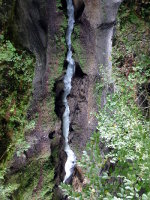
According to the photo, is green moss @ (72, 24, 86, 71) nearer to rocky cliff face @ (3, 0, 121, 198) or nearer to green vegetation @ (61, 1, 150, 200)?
rocky cliff face @ (3, 0, 121, 198)

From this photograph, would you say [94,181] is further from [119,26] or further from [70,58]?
[119,26]

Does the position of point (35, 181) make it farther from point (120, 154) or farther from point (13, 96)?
point (120, 154)

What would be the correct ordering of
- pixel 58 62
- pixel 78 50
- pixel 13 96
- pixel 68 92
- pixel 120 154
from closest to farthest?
1. pixel 120 154
2. pixel 13 96
3. pixel 58 62
4. pixel 78 50
5. pixel 68 92

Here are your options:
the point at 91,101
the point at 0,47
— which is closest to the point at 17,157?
the point at 91,101

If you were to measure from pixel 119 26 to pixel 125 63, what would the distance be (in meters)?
1.04

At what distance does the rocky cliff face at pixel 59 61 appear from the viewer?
212 inches

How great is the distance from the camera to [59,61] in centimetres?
562

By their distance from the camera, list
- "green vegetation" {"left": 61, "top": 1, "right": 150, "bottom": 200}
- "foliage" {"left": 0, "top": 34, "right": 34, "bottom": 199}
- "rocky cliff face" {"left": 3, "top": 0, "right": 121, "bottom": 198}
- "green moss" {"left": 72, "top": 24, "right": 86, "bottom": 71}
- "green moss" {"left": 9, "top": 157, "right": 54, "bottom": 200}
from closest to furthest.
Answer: "green vegetation" {"left": 61, "top": 1, "right": 150, "bottom": 200}, "green moss" {"left": 9, "top": 157, "right": 54, "bottom": 200}, "foliage" {"left": 0, "top": 34, "right": 34, "bottom": 199}, "rocky cliff face" {"left": 3, "top": 0, "right": 121, "bottom": 198}, "green moss" {"left": 72, "top": 24, "right": 86, "bottom": 71}

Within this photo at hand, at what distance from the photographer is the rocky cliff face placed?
5.39 m

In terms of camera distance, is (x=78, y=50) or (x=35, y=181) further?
(x=78, y=50)

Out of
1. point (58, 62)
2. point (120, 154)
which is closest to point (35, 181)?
point (58, 62)

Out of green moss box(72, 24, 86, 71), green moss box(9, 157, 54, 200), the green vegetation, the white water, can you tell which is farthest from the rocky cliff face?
the green vegetation

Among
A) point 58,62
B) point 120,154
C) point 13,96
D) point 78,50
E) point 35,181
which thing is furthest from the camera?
Answer: point 78,50

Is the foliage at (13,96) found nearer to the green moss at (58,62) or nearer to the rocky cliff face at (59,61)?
the rocky cliff face at (59,61)
